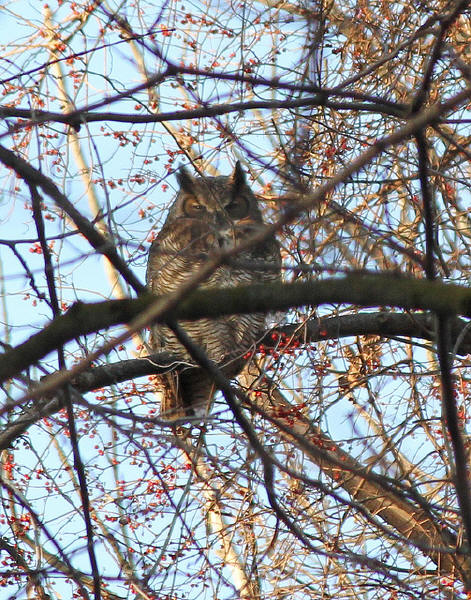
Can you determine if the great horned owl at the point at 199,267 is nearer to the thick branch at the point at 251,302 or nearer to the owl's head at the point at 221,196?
the owl's head at the point at 221,196

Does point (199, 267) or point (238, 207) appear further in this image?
point (238, 207)

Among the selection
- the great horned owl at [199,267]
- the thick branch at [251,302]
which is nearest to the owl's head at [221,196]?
the great horned owl at [199,267]

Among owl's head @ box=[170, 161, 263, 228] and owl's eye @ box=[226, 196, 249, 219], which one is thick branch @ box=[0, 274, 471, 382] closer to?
owl's head @ box=[170, 161, 263, 228]

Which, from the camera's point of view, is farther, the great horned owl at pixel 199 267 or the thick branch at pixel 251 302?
the great horned owl at pixel 199 267

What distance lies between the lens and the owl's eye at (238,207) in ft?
17.6

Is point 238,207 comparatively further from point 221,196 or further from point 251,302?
point 251,302

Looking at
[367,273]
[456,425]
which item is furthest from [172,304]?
[456,425]

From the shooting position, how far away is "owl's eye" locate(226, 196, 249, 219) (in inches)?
211

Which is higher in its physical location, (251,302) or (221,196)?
(221,196)

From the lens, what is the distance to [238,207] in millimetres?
5461

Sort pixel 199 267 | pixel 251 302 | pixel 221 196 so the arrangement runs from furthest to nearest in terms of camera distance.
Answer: pixel 221 196
pixel 199 267
pixel 251 302

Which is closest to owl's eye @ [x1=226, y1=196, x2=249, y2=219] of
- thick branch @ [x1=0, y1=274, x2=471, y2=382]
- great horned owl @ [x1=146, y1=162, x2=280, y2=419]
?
great horned owl @ [x1=146, y1=162, x2=280, y2=419]

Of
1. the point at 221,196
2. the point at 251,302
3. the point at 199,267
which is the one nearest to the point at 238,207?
the point at 221,196

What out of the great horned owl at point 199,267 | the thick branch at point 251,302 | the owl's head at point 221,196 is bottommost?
the thick branch at point 251,302
